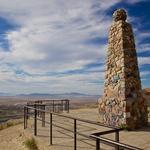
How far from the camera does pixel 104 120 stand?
1356cm

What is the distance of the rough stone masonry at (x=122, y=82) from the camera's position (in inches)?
479

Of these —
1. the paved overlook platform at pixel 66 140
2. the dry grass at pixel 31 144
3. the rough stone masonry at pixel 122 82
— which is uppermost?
the rough stone masonry at pixel 122 82

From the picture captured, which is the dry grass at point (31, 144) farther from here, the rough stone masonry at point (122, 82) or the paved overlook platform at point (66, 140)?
the rough stone masonry at point (122, 82)

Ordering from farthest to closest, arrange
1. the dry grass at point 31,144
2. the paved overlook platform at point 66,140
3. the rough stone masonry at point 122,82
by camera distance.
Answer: the rough stone masonry at point 122,82 → the dry grass at point 31,144 → the paved overlook platform at point 66,140

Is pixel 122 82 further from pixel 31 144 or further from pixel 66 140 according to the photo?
pixel 31 144

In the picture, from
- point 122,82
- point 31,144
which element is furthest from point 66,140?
point 122,82

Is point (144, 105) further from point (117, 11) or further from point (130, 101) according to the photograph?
point (117, 11)

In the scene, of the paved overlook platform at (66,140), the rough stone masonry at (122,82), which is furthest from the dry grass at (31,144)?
the rough stone masonry at (122,82)

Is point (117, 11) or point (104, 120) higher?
point (117, 11)

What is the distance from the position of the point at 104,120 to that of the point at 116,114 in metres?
1.22

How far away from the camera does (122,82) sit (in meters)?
12.4

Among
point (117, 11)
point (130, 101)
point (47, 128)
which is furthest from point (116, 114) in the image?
point (117, 11)

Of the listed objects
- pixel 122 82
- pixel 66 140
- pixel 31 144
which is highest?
pixel 122 82

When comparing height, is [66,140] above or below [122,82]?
below
